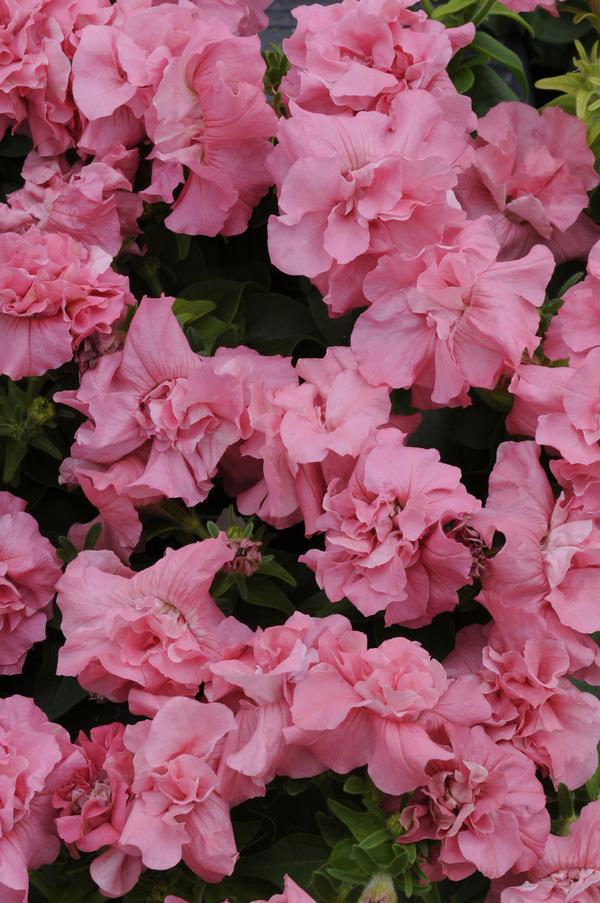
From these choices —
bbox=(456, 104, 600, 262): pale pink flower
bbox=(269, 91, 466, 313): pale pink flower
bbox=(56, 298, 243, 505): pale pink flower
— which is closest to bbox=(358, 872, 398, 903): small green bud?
bbox=(56, 298, 243, 505): pale pink flower

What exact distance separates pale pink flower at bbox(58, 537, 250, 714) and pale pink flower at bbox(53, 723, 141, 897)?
0.04m

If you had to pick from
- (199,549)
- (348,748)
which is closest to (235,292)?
(199,549)

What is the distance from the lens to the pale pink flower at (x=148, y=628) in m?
0.69

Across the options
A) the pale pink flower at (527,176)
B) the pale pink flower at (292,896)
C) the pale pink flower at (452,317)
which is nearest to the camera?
the pale pink flower at (292,896)

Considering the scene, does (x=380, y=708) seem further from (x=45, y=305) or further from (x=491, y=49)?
(x=491, y=49)

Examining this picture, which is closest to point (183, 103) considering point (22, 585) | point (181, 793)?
point (22, 585)

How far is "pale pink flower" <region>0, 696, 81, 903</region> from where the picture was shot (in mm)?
651

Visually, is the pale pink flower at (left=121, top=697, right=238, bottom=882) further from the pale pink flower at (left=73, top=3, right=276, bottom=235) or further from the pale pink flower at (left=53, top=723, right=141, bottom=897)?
the pale pink flower at (left=73, top=3, right=276, bottom=235)

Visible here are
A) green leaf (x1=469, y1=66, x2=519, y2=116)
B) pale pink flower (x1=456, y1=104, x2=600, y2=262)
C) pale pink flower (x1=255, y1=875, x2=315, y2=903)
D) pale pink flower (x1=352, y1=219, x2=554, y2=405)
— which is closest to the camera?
pale pink flower (x1=255, y1=875, x2=315, y2=903)

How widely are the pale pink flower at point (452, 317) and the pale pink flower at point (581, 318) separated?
2 centimetres

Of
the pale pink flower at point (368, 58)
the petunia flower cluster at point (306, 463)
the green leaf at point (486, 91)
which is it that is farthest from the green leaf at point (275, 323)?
the green leaf at point (486, 91)

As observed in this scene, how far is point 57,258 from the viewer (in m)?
0.79

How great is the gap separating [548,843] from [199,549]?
0.27 metres

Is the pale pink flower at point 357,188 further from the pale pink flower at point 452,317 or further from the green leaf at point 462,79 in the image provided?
the green leaf at point 462,79
